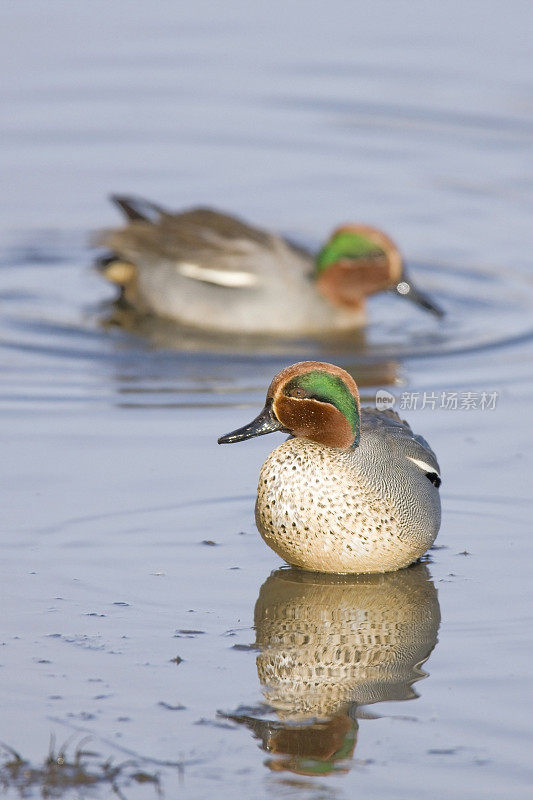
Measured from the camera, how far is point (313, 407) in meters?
5.54

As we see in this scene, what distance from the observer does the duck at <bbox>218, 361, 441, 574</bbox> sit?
18.1 feet

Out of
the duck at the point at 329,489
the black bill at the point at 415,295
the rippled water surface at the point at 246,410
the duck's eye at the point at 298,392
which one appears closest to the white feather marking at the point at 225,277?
the rippled water surface at the point at 246,410

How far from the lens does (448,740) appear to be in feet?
14.5

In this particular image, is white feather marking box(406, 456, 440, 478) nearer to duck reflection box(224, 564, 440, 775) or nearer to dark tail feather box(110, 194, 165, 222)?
duck reflection box(224, 564, 440, 775)

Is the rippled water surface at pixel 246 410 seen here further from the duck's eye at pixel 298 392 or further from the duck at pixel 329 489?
the duck's eye at pixel 298 392

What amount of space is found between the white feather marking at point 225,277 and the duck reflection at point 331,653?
13.5 feet

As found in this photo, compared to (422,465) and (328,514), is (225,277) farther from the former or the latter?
(328,514)

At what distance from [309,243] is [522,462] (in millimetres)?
4499

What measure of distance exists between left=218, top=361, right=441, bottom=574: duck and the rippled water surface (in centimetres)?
17

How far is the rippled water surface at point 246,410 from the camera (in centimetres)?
446

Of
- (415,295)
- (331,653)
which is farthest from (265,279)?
(331,653)

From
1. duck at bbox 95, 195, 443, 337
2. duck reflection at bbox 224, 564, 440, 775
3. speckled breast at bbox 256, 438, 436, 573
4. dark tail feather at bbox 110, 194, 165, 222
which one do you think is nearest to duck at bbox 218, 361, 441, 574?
speckled breast at bbox 256, 438, 436, 573

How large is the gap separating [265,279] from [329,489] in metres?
4.29

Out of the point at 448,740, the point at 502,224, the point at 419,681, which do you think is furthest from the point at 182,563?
the point at 502,224
